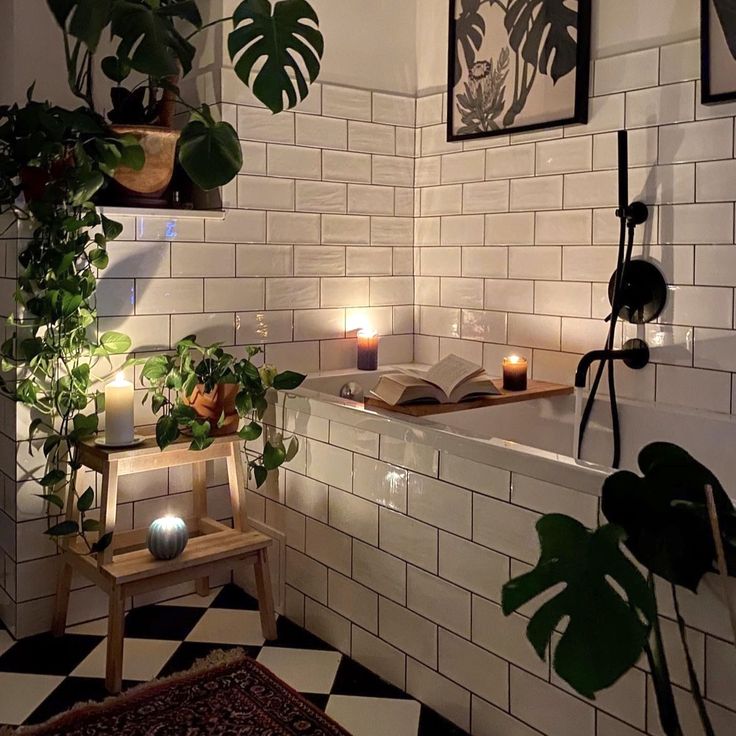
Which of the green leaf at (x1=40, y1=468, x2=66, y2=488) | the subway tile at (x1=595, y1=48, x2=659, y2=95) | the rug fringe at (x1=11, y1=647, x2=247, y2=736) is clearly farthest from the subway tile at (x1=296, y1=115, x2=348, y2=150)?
the rug fringe at (x1=11, y1=647, x2=247, y2=736)

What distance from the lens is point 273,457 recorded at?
2.63 m

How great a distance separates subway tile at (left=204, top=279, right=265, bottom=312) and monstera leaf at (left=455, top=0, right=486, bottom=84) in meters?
1.05

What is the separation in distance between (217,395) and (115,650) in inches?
30.2

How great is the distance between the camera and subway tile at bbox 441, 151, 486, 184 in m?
3.17

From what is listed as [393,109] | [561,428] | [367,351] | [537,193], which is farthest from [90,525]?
[393,109]

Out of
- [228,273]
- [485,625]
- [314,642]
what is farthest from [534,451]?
[228,273]

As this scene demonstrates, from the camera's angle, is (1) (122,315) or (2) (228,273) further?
(2) (228,273)

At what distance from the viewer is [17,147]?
243 cm

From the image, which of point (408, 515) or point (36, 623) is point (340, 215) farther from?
point (36, 623)

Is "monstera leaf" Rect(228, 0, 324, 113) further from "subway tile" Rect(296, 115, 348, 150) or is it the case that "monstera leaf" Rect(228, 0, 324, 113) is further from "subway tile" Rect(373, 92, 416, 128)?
"subway tile" Rect(373, 92, 416, 128)

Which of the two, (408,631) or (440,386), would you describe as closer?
(408,631)

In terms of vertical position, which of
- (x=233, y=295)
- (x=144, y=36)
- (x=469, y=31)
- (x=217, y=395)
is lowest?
(x=217, y=395)

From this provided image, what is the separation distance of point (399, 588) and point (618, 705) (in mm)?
688

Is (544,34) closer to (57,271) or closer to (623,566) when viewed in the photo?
(57,271)
